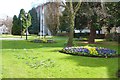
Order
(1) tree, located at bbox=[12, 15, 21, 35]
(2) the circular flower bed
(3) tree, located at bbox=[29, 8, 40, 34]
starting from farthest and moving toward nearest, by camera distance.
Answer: (3) tree, located at bbox=[29, 8, 40, 34], (1) tree, located at bbox=[12, 15, 21, 35], (2) the circular flower bed

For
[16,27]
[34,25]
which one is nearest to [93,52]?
[16,27]

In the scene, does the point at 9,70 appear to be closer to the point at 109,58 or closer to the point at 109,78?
the point at 109,78

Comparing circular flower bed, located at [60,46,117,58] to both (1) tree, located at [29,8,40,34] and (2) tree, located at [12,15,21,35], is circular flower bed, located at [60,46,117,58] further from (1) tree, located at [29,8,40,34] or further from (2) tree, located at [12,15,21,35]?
(1) tree, located at [29,8,40,34]

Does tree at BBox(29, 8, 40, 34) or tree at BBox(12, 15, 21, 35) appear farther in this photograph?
tree at BBox(29, 8, 40, 34)

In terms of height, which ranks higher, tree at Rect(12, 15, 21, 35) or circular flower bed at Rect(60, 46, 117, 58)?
tree at Rect(12, 15, 21, 35)

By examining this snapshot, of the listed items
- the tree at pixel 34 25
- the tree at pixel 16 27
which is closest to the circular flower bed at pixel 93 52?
the tree at pixel 16 27

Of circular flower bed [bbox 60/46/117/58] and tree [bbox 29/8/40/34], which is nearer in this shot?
circular flower bed [bbox 60/46/117/58]

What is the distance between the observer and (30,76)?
7.73 metres

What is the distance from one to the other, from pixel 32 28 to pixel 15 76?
184ft

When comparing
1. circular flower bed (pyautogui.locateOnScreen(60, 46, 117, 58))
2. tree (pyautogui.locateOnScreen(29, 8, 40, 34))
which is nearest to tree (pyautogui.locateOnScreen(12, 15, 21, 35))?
tree (pyautogui.locateOnScreen(29, 8, 40, 34))

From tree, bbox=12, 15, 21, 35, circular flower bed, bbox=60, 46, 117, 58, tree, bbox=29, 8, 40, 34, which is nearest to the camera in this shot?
circular flower bed, bbox=60, 46, 117, 58

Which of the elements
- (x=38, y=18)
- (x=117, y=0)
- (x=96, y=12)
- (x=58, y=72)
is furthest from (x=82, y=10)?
(x=38, y=18)

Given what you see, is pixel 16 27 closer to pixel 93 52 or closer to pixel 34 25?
pixel 34 25

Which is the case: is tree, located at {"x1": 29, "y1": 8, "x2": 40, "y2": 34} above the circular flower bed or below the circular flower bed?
above
